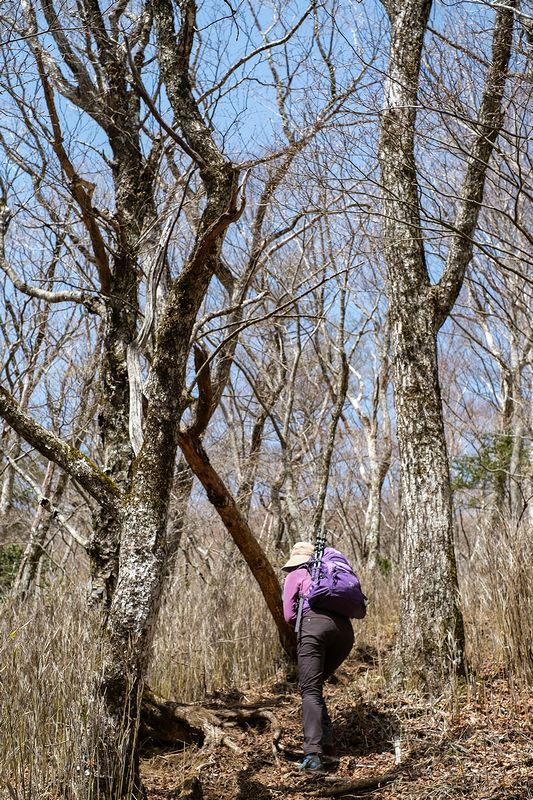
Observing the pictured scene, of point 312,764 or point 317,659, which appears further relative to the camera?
point 317,659

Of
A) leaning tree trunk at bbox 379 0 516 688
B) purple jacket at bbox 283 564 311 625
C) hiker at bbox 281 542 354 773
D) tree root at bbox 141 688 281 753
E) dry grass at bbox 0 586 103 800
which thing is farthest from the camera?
leaning tree trunk at bbox 379 0 516 688

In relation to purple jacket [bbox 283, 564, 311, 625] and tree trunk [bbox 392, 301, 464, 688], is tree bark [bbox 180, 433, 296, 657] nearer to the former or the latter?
purple jacket [bbox 283, 564, 311, 625]

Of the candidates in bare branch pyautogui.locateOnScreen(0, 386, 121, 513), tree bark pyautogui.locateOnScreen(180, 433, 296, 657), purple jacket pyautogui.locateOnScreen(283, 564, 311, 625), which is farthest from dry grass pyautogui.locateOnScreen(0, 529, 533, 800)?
purple jacket pyautogui.locateOnScreen(283, 564, 311, 625)

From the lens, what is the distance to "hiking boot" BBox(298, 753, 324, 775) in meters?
3.73

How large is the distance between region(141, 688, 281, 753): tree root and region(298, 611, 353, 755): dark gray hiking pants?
0.41 metres

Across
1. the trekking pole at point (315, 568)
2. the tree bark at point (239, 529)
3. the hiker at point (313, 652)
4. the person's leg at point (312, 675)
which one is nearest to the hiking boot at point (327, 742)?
the hiker at point (313, 652)

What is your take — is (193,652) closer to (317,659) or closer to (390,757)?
(317,659)

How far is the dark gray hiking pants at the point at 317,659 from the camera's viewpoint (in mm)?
3863

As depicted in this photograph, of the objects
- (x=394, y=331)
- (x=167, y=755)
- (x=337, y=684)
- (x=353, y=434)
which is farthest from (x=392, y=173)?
(x=353, y=434)

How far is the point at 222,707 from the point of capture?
488 cm

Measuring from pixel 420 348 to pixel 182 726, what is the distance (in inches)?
116

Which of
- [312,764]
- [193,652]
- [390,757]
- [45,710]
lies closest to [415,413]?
[390,757]

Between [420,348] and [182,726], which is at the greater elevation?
[420,348]

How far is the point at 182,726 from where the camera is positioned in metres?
4.26
